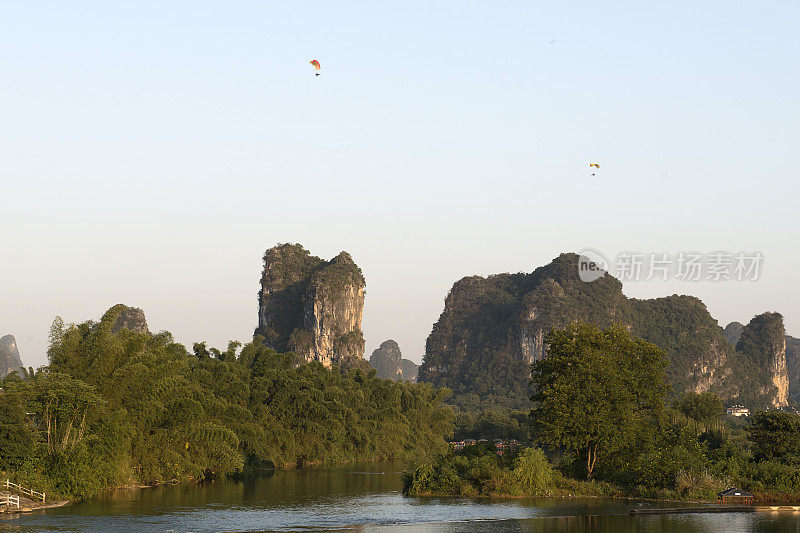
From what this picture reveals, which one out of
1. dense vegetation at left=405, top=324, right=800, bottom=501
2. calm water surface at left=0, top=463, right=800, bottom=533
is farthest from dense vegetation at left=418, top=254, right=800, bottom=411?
calm water surface at left=0, top=463, right=800, bottom=533

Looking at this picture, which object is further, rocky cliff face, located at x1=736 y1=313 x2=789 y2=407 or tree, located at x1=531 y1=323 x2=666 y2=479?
rocky cliff face, located at x1=736 y1=313 x2=789 y2=407

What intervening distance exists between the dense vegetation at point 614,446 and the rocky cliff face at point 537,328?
271 ft

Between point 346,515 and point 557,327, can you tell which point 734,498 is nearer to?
point 346,515

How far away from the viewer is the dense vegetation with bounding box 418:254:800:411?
12738 centimetres

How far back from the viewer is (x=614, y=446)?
3362cm

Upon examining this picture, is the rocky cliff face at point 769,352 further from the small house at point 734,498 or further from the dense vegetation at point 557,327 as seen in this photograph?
the small house at point 734,498

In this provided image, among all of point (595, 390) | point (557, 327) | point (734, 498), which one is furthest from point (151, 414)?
point (557, 327)

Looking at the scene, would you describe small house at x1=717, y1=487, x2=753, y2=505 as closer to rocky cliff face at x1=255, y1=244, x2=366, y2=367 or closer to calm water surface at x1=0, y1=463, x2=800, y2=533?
calm water surface at x1=0, y1=463, x2=800, y2=533

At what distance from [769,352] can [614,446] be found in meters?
117

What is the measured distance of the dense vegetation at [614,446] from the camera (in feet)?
107

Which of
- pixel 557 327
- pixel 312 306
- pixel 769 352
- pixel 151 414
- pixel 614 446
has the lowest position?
pixel 614 446

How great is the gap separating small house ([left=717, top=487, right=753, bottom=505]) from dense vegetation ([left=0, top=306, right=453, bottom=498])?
21.1 metres

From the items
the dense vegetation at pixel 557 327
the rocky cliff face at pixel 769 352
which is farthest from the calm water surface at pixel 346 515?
the rocky cliff face at pixel 769 352

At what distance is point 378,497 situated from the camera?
118 feet
